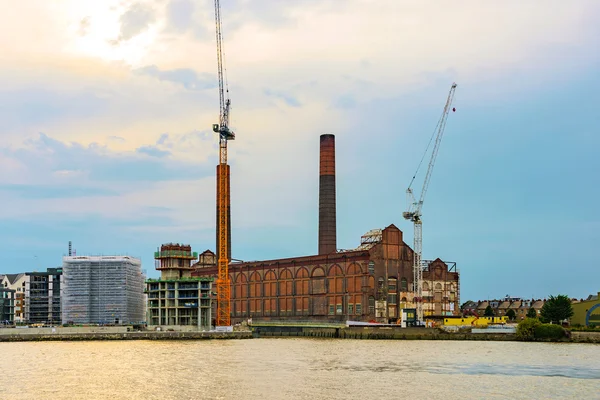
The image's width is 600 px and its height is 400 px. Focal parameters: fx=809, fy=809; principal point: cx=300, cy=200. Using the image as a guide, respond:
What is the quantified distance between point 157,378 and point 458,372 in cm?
2827

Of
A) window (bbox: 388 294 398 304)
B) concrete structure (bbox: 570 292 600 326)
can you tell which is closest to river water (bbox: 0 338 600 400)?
concrete structure (bbox: 570 292 600 326)

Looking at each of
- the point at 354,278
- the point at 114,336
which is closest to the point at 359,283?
the point at 354,278

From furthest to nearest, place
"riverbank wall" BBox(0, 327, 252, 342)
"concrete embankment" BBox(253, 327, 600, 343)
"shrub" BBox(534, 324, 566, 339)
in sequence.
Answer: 1. "riverbank wall" BBox(0, 327, 252, 342)
2. "shrub" BBox(534, 324, 566, 339)
3. "concrete embankment" BBox(253, 327, 600, 343)

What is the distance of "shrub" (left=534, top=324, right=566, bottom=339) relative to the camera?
13262cm

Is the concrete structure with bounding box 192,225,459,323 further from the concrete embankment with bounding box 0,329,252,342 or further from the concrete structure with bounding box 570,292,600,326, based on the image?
the concrete structure with bounding box 570,292,600,326

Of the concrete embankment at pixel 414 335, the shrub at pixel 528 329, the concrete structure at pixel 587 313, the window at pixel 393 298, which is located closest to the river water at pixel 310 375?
the concrete embankment at pixel 414 335

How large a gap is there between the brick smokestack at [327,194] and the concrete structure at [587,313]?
56218 mm

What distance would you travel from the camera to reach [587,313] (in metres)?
171

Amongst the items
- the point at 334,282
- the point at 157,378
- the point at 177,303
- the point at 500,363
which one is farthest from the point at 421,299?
the point at 157,378

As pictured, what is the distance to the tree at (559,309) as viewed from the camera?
595 feet

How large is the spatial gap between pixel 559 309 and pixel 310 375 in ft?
398

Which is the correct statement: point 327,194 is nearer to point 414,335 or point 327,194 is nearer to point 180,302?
point 180,302

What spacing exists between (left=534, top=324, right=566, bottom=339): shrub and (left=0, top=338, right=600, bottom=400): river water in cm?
2302

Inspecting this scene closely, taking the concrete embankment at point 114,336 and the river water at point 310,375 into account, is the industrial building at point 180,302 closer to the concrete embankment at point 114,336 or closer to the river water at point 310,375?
the concrete embankment at point 114,336
